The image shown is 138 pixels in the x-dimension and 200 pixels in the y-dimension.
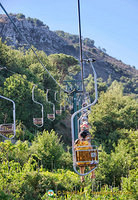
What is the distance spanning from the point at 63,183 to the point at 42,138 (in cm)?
303

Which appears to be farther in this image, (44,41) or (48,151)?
(44,41)

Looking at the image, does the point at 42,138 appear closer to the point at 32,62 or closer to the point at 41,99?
the point at 41,99

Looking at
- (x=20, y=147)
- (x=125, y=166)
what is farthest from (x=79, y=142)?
(x=125, y=166)

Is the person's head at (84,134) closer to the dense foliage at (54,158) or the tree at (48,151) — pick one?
the dense foliage at (54,158)

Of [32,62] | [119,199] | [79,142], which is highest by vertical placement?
[32,62]

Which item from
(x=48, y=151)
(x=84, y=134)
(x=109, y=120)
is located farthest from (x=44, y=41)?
(x=84, y=134)

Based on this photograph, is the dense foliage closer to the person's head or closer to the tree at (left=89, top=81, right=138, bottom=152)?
the tree at (left=89, top=81, right=138, bottom=152)

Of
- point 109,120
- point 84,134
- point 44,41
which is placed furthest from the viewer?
point 44,41

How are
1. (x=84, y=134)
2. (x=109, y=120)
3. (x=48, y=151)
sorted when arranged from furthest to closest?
(x=109, y=120)
(x=48, y=151)
(x=84, y=134)

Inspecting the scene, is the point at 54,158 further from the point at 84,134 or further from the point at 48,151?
the point at 84,134

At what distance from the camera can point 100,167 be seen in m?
14.0

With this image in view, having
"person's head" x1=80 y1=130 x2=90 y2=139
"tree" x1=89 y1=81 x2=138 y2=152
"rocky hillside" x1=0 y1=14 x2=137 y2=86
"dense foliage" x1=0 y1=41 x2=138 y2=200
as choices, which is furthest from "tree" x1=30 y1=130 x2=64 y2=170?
"rocky hillside" x1=0 y1=14 x2=137 y2=86

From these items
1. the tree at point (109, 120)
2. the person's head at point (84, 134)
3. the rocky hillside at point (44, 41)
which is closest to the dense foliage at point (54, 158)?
the tree at point (109, 120)

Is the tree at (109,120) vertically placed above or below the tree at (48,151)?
above
